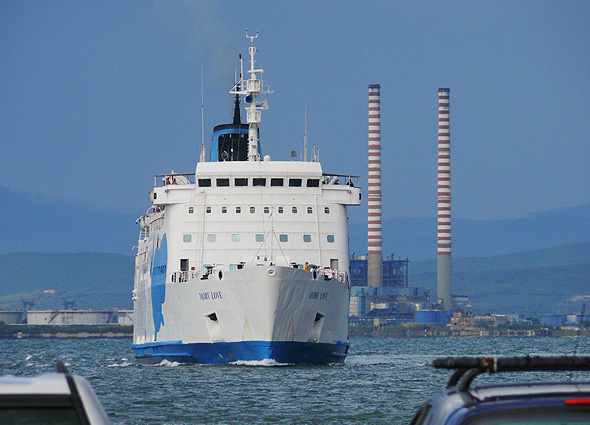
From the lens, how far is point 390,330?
149875 millimetres

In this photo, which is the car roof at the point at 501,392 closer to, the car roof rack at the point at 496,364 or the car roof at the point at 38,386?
the car roof rack at the point at 496,364

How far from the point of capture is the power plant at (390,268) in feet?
457

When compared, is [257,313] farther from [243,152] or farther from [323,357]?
[243,152]

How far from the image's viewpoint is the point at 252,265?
34.6 metres

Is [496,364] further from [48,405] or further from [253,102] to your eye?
[253,102]

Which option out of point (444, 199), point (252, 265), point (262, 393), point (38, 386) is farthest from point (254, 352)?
point (444, 199)

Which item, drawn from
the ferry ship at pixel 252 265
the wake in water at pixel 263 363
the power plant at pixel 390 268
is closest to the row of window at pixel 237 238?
the ferry ship at pixel 252 265

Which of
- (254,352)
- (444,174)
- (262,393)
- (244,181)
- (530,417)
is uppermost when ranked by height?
(444,174)

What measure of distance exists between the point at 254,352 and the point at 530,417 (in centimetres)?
2825

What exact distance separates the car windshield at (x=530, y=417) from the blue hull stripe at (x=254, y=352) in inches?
1100

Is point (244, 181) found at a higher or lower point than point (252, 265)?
higher

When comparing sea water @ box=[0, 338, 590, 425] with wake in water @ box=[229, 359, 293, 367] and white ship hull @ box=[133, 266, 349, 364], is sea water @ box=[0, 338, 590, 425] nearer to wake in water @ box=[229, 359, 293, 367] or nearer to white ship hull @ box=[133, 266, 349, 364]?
wake in water @ box=[229, 359, 293, 367]

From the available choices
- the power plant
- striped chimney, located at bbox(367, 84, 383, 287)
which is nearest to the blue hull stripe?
striped chimney, located at bbox(367, 84, 383, 287)

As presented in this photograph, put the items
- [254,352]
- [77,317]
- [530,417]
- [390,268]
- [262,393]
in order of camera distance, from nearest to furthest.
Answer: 1. [530,417]
2. [262,393]
3. [254,352]
4. [390,268]
5. [77,317]
